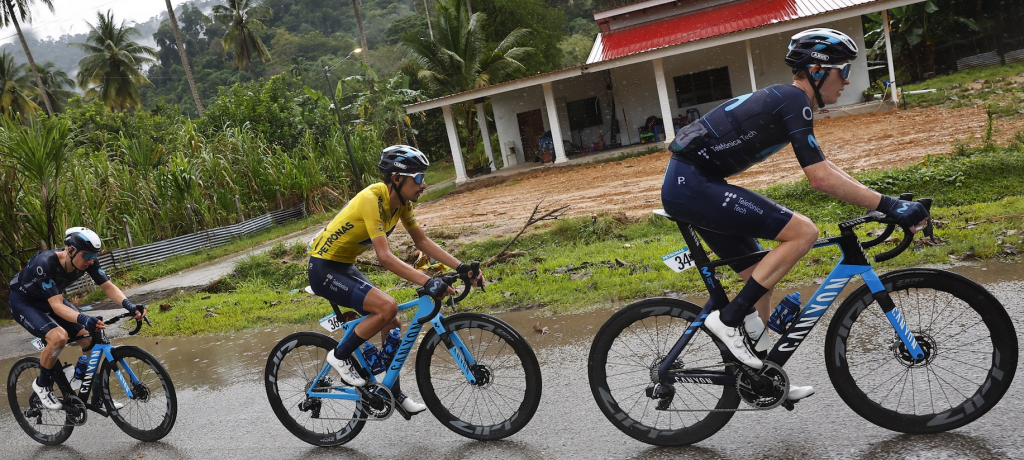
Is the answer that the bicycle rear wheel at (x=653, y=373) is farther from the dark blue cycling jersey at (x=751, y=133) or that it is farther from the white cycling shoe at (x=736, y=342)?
the dark blue cycling jersey at (x=751, y=133)

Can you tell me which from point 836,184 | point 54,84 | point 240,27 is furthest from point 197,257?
point 54,84

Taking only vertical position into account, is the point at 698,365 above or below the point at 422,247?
below

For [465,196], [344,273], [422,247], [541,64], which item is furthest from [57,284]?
[541,64]

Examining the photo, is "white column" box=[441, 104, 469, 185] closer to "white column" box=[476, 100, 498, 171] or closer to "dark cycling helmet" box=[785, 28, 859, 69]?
"white column" box=[476, 100, 498, 171]

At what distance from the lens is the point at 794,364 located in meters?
5.05

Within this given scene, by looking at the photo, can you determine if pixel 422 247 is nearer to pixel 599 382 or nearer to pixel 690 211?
pixel 599 382

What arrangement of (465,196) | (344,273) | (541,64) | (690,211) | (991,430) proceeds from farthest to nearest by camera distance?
1. (541,64)
2. (465,196)
3. (344,273)
4. (690,211)
5. (991,430)

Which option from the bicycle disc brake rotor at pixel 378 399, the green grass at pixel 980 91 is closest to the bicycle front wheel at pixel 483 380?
the bicycle disc brake rotor at pixel 378 399

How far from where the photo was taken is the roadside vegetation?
7539 mm

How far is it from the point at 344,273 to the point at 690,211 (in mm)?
2347

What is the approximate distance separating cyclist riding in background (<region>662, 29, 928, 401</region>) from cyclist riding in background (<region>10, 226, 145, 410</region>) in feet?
14.4

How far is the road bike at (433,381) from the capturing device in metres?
4.50

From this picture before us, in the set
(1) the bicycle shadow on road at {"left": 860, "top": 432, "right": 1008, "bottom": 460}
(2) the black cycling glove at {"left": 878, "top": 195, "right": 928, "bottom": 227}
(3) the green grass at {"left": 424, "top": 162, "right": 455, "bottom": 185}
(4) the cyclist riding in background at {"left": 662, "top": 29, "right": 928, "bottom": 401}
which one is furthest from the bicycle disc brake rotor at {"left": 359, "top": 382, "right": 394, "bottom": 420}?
(3) the green grass at {"left": 424, "top": 162, "right": 455, "bottom": 185}

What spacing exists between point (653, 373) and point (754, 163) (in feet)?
4.09
